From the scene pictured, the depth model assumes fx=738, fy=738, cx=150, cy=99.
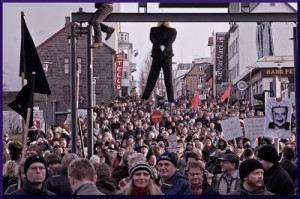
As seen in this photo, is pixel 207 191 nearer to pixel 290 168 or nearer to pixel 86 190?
pixel 290 168

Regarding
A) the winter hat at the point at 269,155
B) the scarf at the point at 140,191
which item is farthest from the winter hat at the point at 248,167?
the winter hat at the point at 269,155

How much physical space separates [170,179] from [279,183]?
4.10 feet

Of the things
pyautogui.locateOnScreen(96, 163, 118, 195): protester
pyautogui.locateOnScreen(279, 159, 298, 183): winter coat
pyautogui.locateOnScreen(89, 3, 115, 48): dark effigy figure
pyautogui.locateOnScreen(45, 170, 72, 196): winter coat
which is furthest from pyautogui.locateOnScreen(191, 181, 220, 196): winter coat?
pyautogui.locateOnScreen(89, 3, 115, 48): dark effigy figure

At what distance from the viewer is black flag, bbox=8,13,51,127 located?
383 inches

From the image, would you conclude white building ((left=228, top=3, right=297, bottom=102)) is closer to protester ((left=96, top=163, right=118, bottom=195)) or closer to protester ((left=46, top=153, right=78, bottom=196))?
protester ((left=46, top=153, right=78, bottom=196))

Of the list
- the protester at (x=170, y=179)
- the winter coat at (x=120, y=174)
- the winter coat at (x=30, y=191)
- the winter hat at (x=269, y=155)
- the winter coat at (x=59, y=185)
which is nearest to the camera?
the winter coat at (x=30, y=191)

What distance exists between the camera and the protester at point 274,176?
834cm

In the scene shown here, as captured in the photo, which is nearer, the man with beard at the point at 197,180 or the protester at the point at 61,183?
the protester at the point at 61,183

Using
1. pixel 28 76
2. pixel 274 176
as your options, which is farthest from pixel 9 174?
pixel 274 176

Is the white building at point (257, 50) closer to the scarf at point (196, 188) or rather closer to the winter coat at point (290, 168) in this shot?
the winter coat at point (290, 168)

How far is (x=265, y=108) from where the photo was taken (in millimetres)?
13719

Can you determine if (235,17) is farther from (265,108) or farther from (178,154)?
(178,154)

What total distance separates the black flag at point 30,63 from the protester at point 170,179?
2.36 m

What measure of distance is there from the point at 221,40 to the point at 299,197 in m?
71.1
